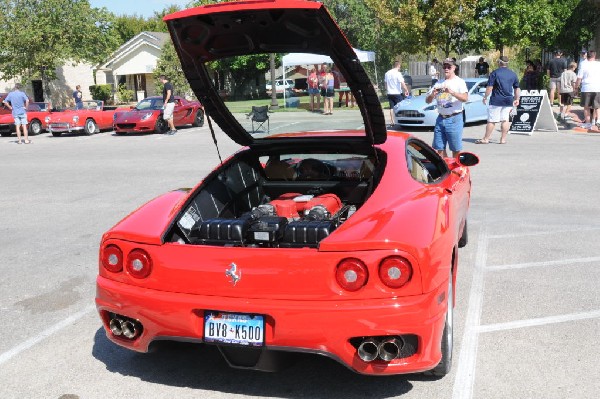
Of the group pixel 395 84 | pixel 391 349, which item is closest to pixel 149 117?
→ pixel 395 84

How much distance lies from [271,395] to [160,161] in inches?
431

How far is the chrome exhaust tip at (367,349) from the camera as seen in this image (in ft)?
10.7

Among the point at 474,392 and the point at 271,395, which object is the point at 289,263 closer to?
the point at 271,395

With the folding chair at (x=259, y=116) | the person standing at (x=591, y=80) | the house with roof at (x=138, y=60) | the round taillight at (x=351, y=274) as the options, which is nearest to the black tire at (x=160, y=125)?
the person standing at (x=591, y=80)

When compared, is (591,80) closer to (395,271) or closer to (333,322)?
(395,271)

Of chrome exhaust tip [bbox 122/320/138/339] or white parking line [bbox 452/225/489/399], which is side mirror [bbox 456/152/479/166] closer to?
white parking line [bbox 452/225/489/399]

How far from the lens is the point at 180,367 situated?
402 cm

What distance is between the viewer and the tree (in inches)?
1406

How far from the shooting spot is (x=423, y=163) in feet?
16.7

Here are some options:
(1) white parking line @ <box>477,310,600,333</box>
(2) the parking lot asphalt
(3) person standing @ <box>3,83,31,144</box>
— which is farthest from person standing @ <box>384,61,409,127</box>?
(1) white parking line @ <box>477,310,600,333</box>

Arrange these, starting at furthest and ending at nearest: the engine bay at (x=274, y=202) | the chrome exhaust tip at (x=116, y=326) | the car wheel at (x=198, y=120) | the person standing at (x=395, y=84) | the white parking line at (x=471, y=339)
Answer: the car wheel at (x=198, y=120)
the person standing at (x=395, y=84)
the engine bay at (x=274, y=202)
the chrome exhaust tip at (x=116, y=326)
the white parking line at (x=471, y=339)

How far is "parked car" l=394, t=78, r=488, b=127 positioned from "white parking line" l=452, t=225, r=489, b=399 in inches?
448

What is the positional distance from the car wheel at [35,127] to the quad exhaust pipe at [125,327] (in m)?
21.8

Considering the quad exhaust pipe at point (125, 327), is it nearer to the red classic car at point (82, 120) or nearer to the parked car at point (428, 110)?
the parked car at point (428, 110)
